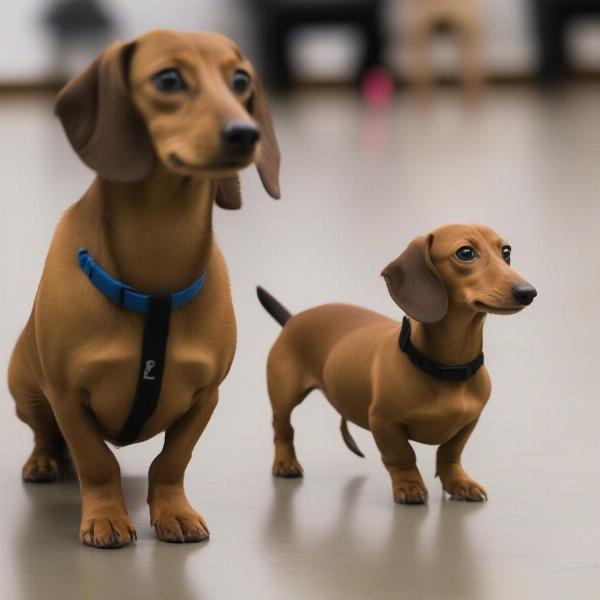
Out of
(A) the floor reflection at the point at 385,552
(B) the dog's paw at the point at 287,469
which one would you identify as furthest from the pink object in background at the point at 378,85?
(A) the floor reflection at the point at 385,552

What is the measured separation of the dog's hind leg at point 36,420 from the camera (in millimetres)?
2807

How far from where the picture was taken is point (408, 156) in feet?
28.7

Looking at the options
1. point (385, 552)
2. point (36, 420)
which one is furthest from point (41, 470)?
point (385, 552)

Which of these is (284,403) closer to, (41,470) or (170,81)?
(41,470)

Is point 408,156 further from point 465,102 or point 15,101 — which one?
point 15,101

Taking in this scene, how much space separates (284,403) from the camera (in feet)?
9.66

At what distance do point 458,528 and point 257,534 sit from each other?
0.35 m

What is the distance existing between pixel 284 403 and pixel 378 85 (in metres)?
10.6

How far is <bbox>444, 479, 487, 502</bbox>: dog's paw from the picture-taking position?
8.99 ft

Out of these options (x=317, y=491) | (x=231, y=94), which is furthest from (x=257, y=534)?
(x=231, y=94)

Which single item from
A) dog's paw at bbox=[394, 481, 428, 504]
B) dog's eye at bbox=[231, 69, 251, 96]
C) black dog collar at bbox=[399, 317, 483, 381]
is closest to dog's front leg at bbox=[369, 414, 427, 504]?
dog's paw at bbox=[394, 481, 428, 504]

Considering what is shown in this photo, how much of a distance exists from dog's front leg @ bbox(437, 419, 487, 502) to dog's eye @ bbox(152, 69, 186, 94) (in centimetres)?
91

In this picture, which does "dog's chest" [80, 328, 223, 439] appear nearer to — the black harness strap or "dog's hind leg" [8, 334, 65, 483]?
the black harness strap

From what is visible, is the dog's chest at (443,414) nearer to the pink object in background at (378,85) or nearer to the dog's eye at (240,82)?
the dog's eye at (240,82)
